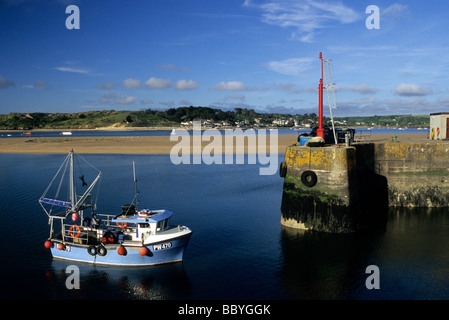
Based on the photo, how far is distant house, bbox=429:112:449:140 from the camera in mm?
33125

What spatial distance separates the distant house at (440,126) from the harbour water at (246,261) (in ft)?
29.2

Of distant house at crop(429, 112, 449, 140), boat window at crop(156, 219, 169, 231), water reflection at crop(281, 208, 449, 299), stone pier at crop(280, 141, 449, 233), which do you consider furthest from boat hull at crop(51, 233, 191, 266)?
distant house at crop(429, 112, 449, 140)

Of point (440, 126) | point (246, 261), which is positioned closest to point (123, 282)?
point (246, 261)

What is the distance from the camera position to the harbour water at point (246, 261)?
1619 cm

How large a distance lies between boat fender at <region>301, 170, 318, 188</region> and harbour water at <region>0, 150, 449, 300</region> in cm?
321

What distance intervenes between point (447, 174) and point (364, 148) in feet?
22.6

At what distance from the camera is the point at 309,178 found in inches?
901

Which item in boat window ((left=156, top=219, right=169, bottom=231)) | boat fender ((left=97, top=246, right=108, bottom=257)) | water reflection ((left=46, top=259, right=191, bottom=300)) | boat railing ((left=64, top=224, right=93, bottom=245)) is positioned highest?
boat window ((left=156, top=219, right=169, bottom=231))

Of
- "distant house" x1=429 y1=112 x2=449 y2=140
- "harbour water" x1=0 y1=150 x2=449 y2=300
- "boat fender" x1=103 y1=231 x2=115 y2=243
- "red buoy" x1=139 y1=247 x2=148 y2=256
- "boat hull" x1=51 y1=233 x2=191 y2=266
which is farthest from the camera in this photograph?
"distant house" x1=429 y1=112 x2=449 y2=140

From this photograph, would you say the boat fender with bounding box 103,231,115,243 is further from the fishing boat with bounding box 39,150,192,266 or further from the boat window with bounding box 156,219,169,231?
the boat window with bounding box 156,219,169,231

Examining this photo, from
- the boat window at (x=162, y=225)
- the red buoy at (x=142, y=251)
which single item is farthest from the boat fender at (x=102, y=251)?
the boat window at (x=162, y=225)

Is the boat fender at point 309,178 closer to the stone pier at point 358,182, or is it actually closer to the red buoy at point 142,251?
the stone pier at point 358,182
